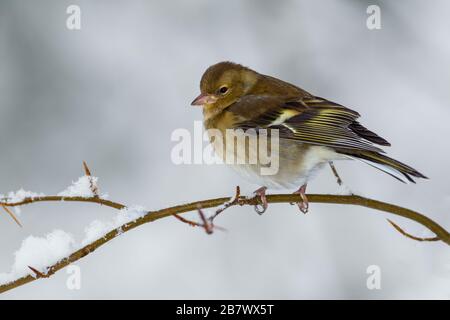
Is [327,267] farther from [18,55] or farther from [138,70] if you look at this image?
[18,55]

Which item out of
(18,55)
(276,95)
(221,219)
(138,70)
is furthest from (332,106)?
(18,55)

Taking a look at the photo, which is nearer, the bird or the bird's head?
the bird

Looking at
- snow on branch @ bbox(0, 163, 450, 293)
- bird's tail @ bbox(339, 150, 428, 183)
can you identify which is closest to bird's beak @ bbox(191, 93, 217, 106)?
bird's tail @ bbox(339, 150, 428, 183)

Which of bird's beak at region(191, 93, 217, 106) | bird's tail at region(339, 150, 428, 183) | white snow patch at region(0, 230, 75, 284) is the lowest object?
white snow patch at region(0, 230, 75, 284)

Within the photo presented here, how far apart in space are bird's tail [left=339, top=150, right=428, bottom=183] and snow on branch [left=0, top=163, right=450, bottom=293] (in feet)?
0.88

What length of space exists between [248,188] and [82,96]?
188 centimetres

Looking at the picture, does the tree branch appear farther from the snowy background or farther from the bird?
the snowy background

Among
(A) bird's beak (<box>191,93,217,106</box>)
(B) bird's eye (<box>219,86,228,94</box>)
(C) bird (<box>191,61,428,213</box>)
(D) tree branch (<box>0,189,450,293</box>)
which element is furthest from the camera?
(B) bird's eye (<box>219,86,228,94</box>)

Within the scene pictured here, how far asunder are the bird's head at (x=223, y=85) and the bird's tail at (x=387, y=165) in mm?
966

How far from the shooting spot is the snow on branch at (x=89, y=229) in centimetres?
222

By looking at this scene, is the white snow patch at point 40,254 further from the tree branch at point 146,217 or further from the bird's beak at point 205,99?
the bird's beak at point 205,99

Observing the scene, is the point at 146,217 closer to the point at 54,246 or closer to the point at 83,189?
the point at 83,189

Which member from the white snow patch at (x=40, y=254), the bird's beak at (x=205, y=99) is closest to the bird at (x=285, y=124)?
the bird's beak at (x=205, y=99)

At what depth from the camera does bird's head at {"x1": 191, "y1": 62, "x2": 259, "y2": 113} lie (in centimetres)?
383
